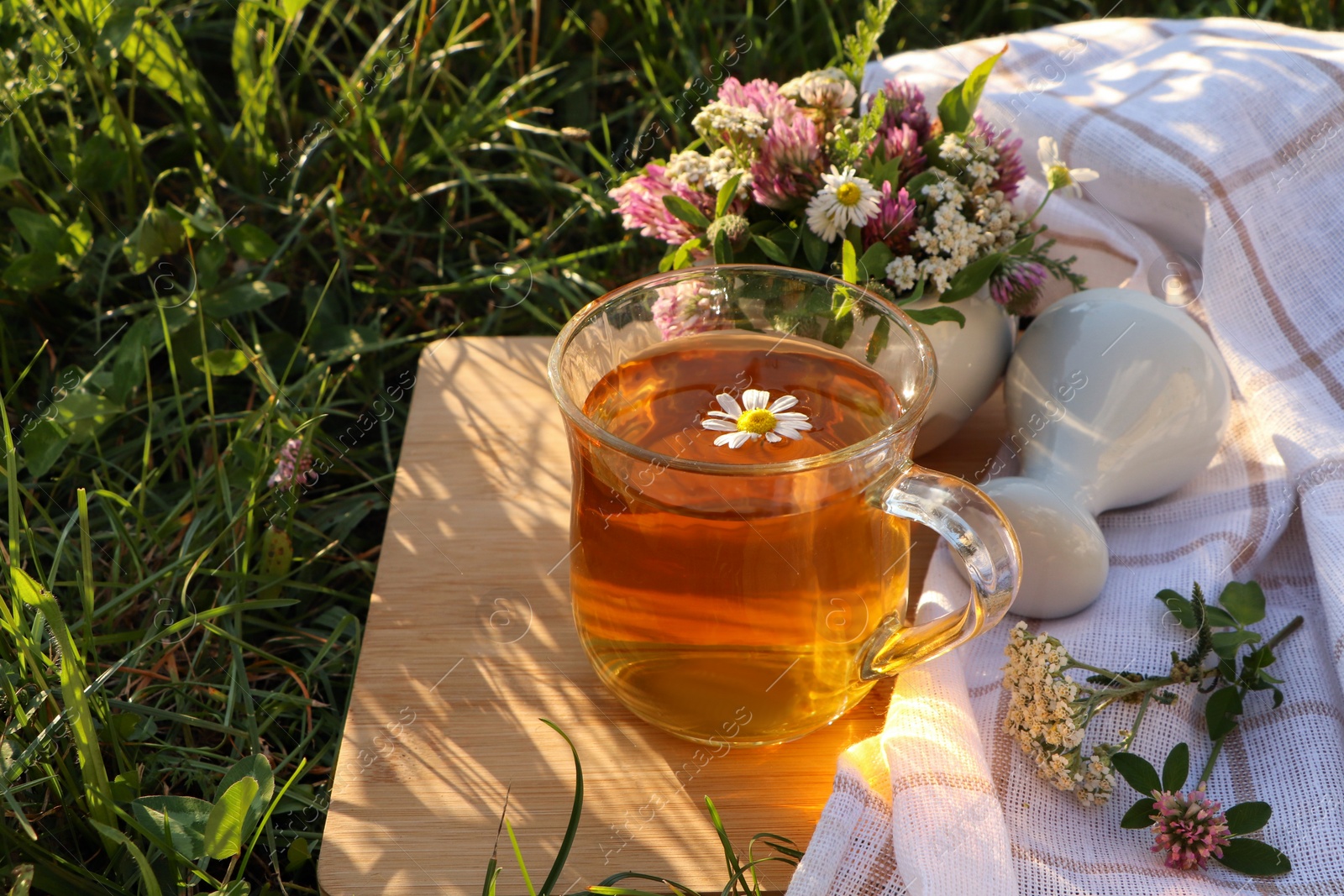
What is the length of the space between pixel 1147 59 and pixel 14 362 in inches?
49.6

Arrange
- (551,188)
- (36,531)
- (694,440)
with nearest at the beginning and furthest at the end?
1. (694,440)
2. (36,531)
3. (551,188)

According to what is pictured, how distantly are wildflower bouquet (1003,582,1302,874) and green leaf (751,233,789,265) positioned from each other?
0.33m

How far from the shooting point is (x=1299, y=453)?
3.07 ft

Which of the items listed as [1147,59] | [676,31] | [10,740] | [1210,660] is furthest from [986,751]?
[676,31]

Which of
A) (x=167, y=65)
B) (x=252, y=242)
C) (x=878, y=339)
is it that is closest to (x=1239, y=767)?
(x=878, y=339)

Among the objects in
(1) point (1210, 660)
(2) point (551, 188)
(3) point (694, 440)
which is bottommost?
(1) point (1210, 660)

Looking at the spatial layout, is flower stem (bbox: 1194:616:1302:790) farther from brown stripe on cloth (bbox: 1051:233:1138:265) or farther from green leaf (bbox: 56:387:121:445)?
green leaf (bbox: 56:387:121:445)

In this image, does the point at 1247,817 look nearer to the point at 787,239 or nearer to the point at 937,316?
the point at 937,316

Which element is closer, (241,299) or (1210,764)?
(1210,764)

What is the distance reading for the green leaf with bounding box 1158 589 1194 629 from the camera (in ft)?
2.68

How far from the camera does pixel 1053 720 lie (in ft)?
2.43

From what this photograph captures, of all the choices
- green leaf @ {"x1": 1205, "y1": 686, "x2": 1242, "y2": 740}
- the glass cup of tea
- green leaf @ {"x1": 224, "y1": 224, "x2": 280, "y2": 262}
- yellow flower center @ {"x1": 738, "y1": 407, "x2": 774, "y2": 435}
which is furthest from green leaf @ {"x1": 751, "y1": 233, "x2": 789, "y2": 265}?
green leaf @ {"x1": 224, "y1": 224, "x2": 280, "y2": 262}

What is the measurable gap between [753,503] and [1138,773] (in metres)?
0.31

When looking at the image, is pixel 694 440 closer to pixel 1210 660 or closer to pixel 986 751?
pixel 986 751
